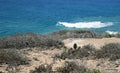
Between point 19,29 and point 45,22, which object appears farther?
point 45,22

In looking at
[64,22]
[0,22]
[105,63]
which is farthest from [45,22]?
[105,63]

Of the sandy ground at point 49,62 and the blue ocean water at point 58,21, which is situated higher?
the sandy ground at point 49,62

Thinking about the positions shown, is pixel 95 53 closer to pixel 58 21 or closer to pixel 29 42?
pixel 29 42

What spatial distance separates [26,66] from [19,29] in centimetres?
2224

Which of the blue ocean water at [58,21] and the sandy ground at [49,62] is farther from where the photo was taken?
the blue ocean water at [58,21]

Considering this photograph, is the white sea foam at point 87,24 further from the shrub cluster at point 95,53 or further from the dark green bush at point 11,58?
the dark green bush at point 11,58

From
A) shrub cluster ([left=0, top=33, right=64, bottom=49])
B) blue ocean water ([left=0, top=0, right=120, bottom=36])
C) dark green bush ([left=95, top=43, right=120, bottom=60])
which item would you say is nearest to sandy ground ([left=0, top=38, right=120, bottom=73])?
dark green bush ([left=95, top=43, right=120, bottom=60])

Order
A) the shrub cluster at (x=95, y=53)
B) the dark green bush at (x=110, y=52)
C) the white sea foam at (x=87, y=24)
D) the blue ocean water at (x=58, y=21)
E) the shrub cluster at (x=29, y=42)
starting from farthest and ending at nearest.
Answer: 1. the white sea foam at (x=87, y=24)
2. the blue ocean water at (x=58, y=21)
3. the shrub cluster at (x=29, y=42)
4. the shrub cluster at (x=95, y=53)
5. the dark green bush at (x=110, y=52)

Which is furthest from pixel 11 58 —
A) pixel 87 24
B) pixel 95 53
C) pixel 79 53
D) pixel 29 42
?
pixel 87 24

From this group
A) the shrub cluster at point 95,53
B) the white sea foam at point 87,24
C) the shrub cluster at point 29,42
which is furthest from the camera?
the white sea foam at point 87,24

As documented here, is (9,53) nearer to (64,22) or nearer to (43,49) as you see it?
(43,49)

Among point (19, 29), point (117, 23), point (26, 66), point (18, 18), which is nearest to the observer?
point (26, 66)

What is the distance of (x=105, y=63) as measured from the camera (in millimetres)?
10867

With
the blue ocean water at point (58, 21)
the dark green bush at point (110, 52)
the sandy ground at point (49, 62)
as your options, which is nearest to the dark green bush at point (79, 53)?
the dark green bush at point (110, 52)
